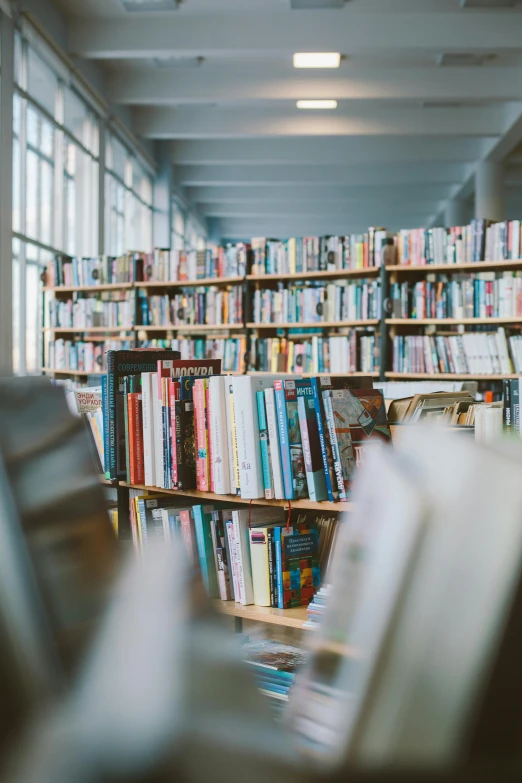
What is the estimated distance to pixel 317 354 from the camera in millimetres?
6242

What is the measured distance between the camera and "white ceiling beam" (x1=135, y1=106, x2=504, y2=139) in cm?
964

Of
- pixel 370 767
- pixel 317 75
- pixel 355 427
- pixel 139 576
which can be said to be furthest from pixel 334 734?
pixel 317 75

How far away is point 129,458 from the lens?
2.31 metres

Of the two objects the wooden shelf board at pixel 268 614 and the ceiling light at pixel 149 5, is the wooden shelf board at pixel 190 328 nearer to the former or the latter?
the ceiling light at pixel 149 5

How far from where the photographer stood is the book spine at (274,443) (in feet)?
6.47

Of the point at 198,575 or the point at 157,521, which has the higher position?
the point at 198,575

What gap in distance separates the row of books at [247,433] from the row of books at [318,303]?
382cm

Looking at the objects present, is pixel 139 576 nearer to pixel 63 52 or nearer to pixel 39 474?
pixel 39 474

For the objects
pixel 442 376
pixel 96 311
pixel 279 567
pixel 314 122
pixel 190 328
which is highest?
pixel 314 122

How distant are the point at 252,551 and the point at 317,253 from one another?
173 inches

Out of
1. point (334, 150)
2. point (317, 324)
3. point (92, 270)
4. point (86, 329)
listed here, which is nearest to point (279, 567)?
point (317, 324)

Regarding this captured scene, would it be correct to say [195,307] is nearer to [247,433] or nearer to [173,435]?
[173,435]

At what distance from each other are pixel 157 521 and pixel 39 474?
1.79 meters

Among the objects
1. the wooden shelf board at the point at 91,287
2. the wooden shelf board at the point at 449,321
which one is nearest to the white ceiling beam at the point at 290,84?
the wooden shelf board at the point at 91,287
